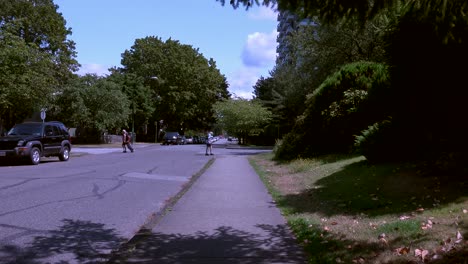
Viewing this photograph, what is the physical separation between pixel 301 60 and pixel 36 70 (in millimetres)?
16009

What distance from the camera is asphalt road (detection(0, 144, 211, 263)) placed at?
6.46 m

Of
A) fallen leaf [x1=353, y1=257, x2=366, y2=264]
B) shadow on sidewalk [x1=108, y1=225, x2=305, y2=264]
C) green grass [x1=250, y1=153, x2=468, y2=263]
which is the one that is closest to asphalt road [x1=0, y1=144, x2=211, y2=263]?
shadow on sidewalk [x1=108, y1=225, x2=305, y2=264]

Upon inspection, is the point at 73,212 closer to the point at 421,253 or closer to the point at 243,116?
the point at 421,253

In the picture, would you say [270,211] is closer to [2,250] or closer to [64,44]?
[2,250]

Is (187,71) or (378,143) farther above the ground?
(187,71)

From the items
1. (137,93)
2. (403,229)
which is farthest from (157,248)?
(137,93)

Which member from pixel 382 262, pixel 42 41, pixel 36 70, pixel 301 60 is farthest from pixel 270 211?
pixel 42 41

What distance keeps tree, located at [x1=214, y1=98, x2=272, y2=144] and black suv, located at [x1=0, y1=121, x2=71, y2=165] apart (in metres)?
39.6

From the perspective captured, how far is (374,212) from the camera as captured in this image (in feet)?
25.9

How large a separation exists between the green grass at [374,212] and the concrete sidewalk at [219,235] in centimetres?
32

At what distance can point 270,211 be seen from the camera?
363 inches

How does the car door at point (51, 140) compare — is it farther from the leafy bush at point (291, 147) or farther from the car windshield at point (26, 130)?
the leafy bush at point (291, 147)

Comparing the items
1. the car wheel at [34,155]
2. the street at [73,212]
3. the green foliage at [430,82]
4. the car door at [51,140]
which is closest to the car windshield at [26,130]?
the car door at [51,140]

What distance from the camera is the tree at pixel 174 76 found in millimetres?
76062
